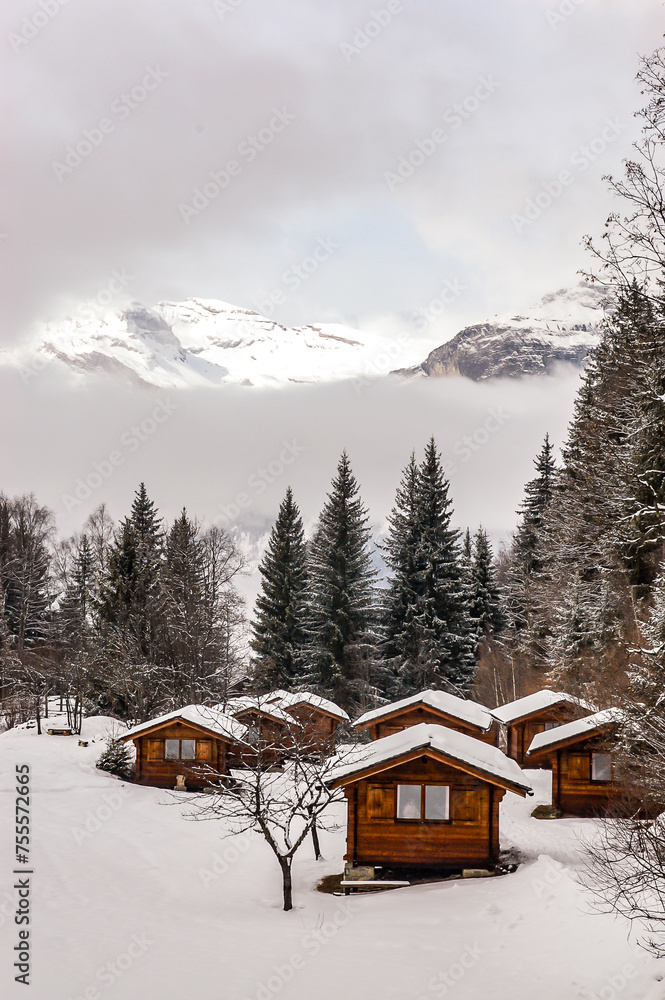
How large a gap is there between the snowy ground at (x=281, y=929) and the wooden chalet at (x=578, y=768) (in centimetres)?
144

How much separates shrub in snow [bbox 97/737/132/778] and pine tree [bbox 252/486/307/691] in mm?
14146

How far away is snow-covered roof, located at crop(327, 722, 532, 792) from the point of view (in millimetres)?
20250

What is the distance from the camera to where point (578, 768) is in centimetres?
2684

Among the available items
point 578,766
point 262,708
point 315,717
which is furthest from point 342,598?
point 578,766

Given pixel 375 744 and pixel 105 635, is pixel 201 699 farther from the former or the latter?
pixel 375 744

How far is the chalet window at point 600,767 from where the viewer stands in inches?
1033

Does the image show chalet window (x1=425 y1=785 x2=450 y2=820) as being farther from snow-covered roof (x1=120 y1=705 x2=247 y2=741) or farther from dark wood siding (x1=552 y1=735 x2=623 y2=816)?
snow-covered roof (x1=120 y1=705 x2=247 y2=741)

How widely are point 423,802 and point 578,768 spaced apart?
8.64m

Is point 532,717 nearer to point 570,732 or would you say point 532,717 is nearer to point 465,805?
point 570,732

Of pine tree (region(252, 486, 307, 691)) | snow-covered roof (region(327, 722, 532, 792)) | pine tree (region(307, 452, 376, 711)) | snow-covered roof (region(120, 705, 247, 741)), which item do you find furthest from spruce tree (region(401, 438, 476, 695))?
snow-covered roof (region(327, 722, 532, 792))

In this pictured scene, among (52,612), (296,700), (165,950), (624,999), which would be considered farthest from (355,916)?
(52,612)

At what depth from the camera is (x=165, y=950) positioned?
15203 millimetres

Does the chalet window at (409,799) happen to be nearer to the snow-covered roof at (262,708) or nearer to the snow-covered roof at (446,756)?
the snow-covered roof at (446,756)

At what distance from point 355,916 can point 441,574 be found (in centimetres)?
3417
